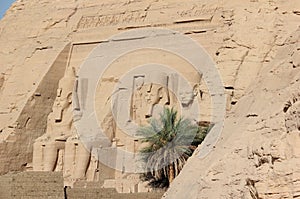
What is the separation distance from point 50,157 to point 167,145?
5.21 meters

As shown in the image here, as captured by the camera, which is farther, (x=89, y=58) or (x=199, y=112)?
(x=89, y=58)

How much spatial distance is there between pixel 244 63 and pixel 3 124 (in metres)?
9.00

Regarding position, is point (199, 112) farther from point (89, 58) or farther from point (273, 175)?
point (273, 175)

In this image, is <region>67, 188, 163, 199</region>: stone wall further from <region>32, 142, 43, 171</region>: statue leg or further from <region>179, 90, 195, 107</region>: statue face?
<region>32, 142, 43, 171</region>: statue leg

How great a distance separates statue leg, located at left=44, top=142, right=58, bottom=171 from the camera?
26938 mm

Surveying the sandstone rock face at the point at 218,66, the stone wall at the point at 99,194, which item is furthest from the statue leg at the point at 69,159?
the stone wall at the point at 99,194

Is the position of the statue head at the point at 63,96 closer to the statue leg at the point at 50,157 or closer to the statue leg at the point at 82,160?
the statue leg at the point at 50,157

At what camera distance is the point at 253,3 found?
81.4ft

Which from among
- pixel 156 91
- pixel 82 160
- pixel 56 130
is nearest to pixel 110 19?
pixel 156 91

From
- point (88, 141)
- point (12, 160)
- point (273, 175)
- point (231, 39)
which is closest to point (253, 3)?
point (231, 39)

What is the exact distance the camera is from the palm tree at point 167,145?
2266 centimetres

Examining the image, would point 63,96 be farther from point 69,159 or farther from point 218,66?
point 218,66

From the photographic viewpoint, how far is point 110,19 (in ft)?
95.6

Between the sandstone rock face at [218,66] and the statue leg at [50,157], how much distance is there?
1118mm
